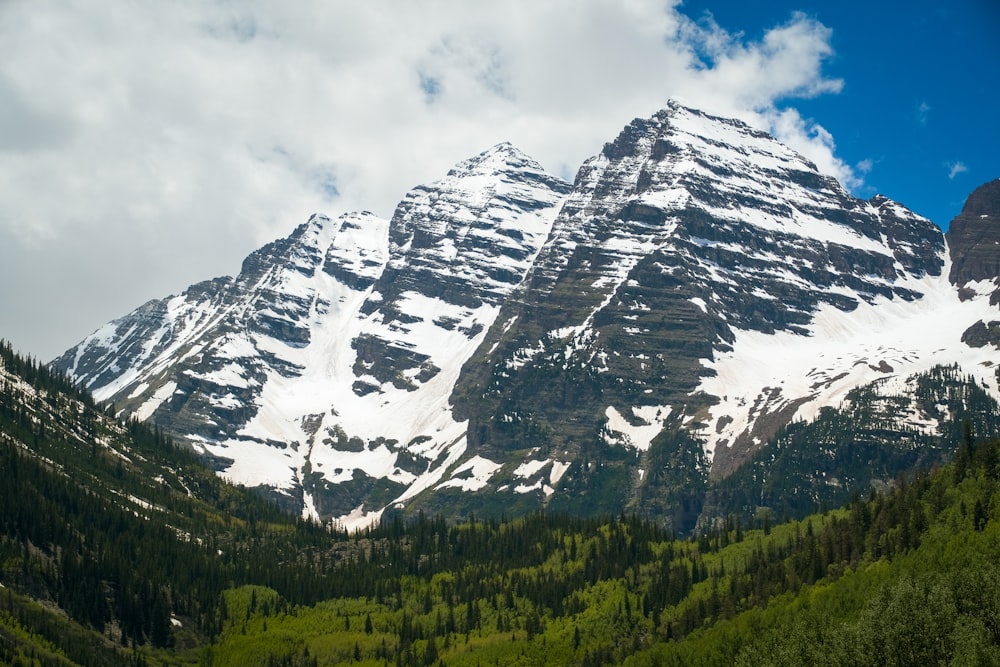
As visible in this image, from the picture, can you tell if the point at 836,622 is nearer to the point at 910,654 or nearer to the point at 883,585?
the point at 883,585

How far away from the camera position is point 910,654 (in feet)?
567

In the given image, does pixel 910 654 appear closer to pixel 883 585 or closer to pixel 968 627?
pixel 968 627

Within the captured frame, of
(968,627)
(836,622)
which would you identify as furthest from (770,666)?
(968,627)

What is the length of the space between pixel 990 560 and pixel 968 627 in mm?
26775

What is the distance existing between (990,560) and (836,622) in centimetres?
2277

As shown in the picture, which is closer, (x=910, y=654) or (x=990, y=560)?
(x=910, y=654)

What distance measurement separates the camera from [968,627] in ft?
549

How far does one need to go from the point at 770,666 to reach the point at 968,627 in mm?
30539

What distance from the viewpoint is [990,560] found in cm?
19150

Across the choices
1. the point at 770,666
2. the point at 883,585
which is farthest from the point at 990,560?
the point at 770,666

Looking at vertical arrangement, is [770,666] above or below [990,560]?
below

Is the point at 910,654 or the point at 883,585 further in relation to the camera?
the point at 883,585

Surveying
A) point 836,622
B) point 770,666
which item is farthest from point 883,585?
point 770,666

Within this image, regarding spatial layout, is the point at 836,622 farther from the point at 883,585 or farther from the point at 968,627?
the point at 968,627
